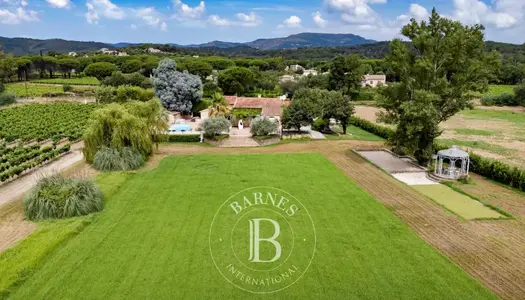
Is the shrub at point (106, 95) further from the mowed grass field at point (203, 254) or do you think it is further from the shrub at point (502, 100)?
the shrub at point (502, 100)

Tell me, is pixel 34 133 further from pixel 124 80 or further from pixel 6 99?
pixel 124 80

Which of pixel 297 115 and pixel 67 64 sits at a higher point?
pixel 67 64

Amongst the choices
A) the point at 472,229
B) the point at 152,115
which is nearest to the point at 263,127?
the point at 152,115

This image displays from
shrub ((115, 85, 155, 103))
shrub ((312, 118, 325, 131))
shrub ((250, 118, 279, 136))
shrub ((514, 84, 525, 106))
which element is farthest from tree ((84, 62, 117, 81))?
Answer: shrub ((514, 84, 525, 106))

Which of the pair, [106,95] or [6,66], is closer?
[106,95]

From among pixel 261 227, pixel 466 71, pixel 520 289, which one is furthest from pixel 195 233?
pixel 466 71

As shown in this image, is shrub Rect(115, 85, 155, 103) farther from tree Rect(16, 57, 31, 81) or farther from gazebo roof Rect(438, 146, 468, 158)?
tree Rect(16, 57, 31, 81)
